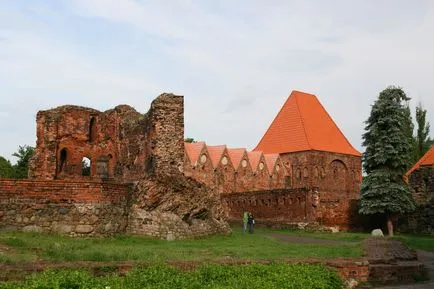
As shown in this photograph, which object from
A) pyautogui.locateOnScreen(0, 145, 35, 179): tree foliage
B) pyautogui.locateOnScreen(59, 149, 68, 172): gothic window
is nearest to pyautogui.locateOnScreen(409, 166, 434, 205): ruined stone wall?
pyautogui.locateOnScreen(59, 149, 68, 172): gothic window

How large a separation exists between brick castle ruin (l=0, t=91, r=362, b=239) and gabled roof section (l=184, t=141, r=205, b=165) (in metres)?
0.07

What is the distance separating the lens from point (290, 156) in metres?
41.6

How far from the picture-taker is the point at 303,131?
A: 42.0 metres

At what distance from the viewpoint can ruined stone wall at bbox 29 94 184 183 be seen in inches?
746

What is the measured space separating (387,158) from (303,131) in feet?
52.9

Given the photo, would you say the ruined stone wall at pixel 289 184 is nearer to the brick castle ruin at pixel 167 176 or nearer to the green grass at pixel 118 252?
the brick castle ruin at pixel 167 176

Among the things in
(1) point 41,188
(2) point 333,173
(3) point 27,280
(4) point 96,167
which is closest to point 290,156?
(2) point 333,173

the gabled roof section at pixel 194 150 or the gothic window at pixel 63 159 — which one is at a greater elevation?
the gabled roof section at pixel 194 150

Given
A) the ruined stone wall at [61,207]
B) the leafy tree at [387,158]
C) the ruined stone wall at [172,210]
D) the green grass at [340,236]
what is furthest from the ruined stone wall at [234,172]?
the ruined stone wall at [61,207]

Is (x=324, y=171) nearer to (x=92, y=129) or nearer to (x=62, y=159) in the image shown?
(x=92, y=129)

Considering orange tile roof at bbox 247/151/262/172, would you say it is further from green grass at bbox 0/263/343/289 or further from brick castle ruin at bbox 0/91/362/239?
green grass at bbox 0/263/343/289

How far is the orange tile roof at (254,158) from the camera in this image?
39.9 metres

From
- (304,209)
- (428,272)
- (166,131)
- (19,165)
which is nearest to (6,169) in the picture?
(19,165)

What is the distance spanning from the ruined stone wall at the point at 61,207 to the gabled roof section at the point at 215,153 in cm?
2321
